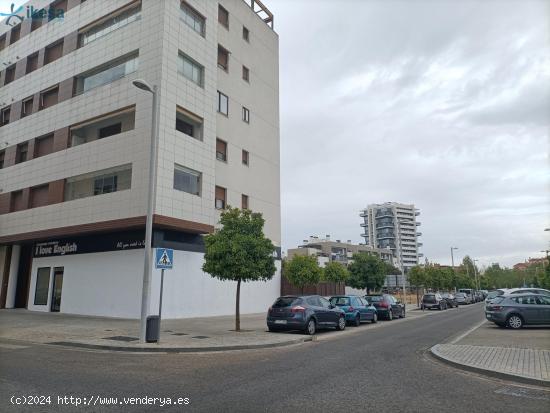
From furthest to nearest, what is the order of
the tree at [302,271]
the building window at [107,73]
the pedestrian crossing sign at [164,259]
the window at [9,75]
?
the window at [9,75], the tree at [302,271], the building window at [107,73], the pedestrian crossing sign at [164,259]

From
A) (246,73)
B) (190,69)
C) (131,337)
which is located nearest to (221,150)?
(190,69)

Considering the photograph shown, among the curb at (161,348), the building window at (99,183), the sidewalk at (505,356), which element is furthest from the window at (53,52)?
the sidewalk at (505,356)

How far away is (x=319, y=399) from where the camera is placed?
6.21 metres

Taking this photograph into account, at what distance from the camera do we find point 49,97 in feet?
92.9

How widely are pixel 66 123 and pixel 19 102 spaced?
7513 mm

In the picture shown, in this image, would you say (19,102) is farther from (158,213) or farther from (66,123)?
(158,213)

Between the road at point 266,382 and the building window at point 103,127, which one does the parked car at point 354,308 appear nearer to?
the road at point 266,382

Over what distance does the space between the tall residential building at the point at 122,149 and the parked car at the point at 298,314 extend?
301 inches

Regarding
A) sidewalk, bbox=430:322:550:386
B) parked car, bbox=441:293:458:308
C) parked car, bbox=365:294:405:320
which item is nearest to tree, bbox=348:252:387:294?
parked car, bbox=365:294:405:320

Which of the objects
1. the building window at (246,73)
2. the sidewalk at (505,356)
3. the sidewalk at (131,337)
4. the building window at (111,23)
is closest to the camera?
the sidewalk at (505,356)

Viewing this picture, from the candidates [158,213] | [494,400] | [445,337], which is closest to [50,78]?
[158,213]

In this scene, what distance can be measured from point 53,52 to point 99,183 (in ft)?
→ 39.7

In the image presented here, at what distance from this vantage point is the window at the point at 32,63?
99.1 ft

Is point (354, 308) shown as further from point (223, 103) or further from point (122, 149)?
point (223, 103)
